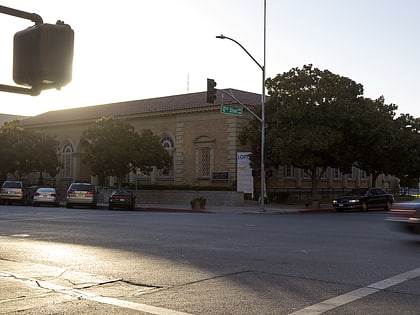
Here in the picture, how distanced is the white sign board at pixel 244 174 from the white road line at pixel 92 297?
105ft

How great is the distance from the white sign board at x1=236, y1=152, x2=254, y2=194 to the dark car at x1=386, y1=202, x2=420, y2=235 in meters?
26.5

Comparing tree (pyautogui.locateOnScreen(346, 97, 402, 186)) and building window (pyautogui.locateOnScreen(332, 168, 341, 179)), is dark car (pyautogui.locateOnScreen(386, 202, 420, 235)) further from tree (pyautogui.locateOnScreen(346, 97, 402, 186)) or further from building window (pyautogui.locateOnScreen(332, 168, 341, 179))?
building window (pyautogui.locateOnScreen(332, 168, 341, 179))

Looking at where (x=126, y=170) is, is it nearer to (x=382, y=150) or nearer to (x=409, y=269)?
(x=382, y=150)

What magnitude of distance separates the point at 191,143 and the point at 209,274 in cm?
3706

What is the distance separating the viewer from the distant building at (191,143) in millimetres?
43469

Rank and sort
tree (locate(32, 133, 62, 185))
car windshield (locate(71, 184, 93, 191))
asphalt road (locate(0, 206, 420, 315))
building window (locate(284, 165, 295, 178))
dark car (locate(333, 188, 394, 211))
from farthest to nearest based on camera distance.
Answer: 1. tree (locate(32, 133, 62, 185))
2. building window (locate(284, 165, 295, 178))
3. car windshield (locate(71, 184, 93, 191))
4. dark car (locate(333, 188, 394, 211))
5. asphalt road (locate(0, 206, 420, 315))

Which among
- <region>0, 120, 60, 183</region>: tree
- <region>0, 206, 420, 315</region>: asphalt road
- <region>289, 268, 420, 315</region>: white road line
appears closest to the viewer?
<region>289, 268, 420, 315</region>: white road line

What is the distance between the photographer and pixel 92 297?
7.46 metres

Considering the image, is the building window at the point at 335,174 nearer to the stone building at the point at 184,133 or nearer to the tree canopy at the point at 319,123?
the stone building at the point at 184,133

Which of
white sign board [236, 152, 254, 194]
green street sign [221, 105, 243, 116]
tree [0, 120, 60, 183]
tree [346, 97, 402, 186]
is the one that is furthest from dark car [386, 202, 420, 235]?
tree [0, 120, 60, 183]

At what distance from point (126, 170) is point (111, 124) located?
368 cm

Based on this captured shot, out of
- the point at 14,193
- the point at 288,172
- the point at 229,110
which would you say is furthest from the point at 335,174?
the point at 14,193

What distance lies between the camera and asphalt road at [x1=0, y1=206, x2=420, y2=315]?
696 centimetres

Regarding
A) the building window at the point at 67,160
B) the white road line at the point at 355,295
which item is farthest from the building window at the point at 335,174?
the white road line at the point at 355,295
